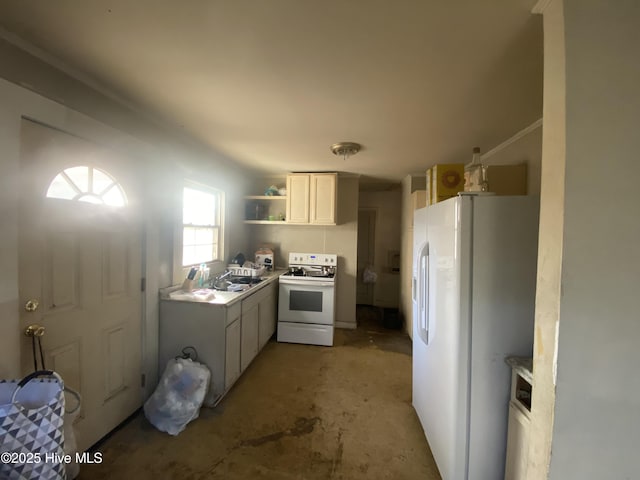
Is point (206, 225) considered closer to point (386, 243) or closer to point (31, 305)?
point (31, 305)

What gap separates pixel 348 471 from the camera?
159 centimetres

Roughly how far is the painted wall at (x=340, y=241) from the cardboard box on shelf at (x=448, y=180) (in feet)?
7.26

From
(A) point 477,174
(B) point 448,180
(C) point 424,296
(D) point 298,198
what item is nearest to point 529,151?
(A) point 477,174

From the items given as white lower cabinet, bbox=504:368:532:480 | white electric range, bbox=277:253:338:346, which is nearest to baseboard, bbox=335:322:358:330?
white electric range, bbox=277:253:338:346

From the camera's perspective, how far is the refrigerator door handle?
175 cm

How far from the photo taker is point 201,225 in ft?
9.68

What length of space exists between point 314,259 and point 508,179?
2.58 meters

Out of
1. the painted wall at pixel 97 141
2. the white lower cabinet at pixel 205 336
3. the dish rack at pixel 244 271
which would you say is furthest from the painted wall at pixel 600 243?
the dish rack at pixel 244 271

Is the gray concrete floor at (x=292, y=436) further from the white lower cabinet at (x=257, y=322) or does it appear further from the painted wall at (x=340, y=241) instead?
the painted wall at (x=340, y=241)

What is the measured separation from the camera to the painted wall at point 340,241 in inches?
156

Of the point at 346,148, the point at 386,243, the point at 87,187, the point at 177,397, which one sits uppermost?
the point at 346,148

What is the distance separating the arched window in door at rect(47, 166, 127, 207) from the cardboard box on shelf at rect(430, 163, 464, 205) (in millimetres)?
2160

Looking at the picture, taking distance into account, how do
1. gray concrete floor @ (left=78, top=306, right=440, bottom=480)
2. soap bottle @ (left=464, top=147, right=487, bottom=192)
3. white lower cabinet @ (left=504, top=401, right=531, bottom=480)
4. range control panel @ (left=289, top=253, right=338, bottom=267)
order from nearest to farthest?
white lower cabinet @ (left=504, top=401, right=531, bottom=480)
gray concrete floor @ (left=78, top=306, right=440, bottom=480)
soap bottle @ (left=464, top=147, right=487, bottom=192)
range control panel @ (left=289, top=253, right=338, bottom=267)

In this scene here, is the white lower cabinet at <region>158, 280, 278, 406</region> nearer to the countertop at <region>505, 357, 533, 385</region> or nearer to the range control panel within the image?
the range control panel
